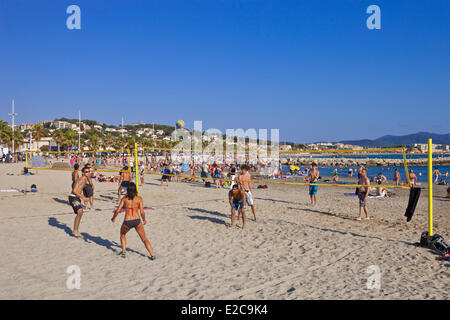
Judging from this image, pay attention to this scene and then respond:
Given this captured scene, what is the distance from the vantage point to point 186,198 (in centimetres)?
1343

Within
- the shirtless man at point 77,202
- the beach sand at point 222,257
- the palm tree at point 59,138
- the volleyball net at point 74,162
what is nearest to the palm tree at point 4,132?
Answer: the palm tree at point 59,138

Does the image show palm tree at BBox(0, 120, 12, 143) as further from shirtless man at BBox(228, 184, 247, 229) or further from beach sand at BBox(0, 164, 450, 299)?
shirtless man at BBox(228, 184, 247, 229)

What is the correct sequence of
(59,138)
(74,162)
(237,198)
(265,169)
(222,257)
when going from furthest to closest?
(59,138), (265,169), (74,162), (237,198), (222,257)

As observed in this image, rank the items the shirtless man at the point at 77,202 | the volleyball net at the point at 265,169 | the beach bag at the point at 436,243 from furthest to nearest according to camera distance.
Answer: the volleyball net at the point at 265,169 → the shirtless man at the point at 77,202 → the beach bag at the point at 436,243

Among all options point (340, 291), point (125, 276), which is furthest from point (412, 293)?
point (125, 276)

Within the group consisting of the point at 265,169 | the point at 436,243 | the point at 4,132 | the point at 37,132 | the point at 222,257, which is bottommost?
the point at 222,257

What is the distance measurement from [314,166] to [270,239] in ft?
15.0

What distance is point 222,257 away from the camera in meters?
5.86

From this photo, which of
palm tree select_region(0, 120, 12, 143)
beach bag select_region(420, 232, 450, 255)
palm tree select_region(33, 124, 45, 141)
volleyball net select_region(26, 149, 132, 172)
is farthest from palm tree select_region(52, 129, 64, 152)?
beach bag select_region(420, 232, 450, 255)

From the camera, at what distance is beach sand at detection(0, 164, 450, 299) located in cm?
439

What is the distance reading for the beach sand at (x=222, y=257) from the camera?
4.39m

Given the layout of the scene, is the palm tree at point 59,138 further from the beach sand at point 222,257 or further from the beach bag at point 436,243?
the beach bag at point 436,243

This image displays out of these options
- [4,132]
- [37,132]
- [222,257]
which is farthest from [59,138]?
[222,257]

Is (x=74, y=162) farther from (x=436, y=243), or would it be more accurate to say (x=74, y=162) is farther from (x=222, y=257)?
(x=436, y=243)
